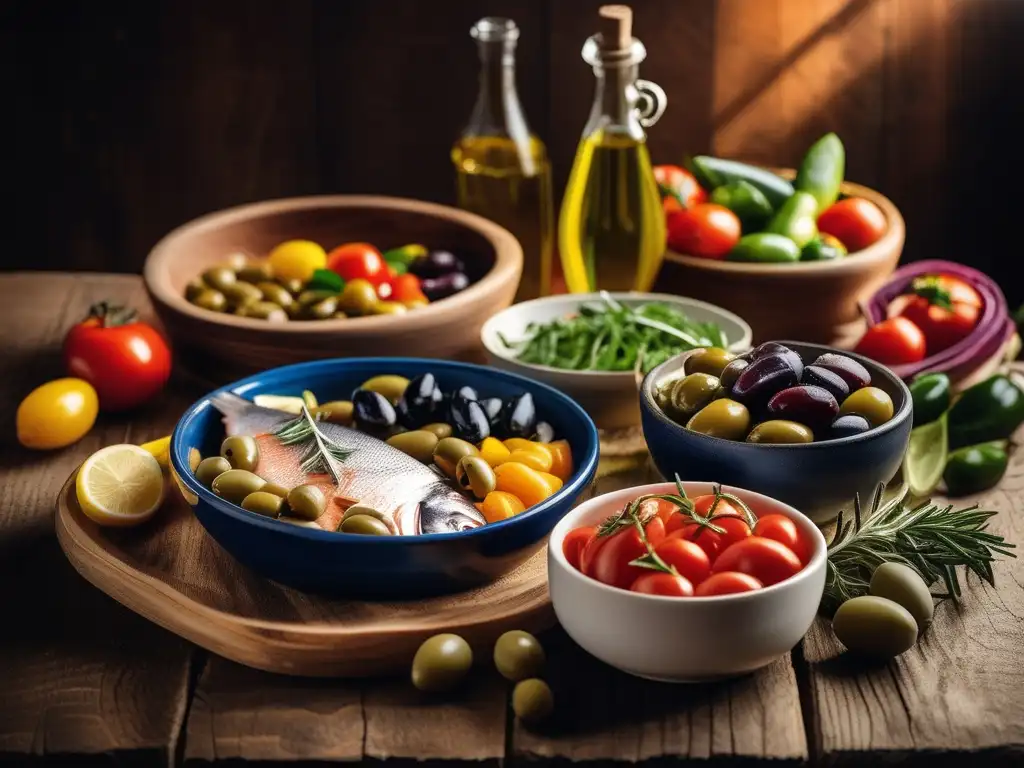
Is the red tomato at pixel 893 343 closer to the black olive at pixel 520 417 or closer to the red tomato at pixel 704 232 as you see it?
the red tomato at pixel 704 232

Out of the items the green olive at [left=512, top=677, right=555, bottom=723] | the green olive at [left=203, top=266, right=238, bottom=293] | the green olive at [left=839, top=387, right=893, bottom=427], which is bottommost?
the green olive at [left=203, top=266, right=238, bottom=293]

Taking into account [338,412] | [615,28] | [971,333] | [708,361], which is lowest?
[971,333]

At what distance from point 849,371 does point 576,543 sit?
44 centimetres

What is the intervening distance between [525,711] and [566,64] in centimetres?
177

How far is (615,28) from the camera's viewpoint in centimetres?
205

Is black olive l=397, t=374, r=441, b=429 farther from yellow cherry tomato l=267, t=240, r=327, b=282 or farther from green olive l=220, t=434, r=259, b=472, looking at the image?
yellow cherry tomato l=267, t=240, r=327, b=282

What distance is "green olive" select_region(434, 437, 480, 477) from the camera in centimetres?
162

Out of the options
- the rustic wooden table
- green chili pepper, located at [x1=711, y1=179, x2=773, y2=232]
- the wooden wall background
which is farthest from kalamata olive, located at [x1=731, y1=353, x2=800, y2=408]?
the wooden wall background

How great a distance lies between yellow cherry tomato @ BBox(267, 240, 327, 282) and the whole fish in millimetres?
649

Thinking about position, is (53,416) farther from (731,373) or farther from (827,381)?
(827,381)

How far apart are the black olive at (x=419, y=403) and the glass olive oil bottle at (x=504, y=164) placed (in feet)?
2.39

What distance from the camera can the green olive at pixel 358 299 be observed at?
6.77 feet

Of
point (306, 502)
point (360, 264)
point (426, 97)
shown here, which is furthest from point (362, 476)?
point (426, 97)

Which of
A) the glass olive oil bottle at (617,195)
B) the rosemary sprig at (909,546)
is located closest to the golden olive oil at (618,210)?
the glass olive oil bottle at (617,195)
